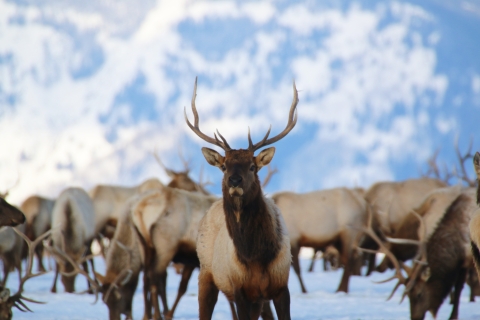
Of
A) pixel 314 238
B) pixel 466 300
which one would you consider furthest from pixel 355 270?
pixel 466 300

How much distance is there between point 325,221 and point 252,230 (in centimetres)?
677

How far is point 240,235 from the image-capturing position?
5.00 metres

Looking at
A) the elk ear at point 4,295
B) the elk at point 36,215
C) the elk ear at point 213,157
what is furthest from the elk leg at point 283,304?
the elk at point 36,215

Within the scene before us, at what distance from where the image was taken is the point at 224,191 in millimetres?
5137

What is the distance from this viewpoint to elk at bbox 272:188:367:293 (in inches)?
456

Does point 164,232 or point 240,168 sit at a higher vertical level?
point 240,168

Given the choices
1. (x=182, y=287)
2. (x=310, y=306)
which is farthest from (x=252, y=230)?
(x=310, y=306)

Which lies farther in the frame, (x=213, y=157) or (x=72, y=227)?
(x=72, y=227)

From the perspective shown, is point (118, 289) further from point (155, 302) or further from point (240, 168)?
point (240, 168)

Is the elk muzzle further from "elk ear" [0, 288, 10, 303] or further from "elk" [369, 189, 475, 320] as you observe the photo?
"elk" [369, 189, 475, 320]

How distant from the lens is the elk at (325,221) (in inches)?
456

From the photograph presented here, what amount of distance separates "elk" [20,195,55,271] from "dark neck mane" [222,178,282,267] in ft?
33.4

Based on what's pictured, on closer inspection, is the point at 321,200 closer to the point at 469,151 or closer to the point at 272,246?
the point at 469,151

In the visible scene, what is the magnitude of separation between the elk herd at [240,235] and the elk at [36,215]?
0.03m
